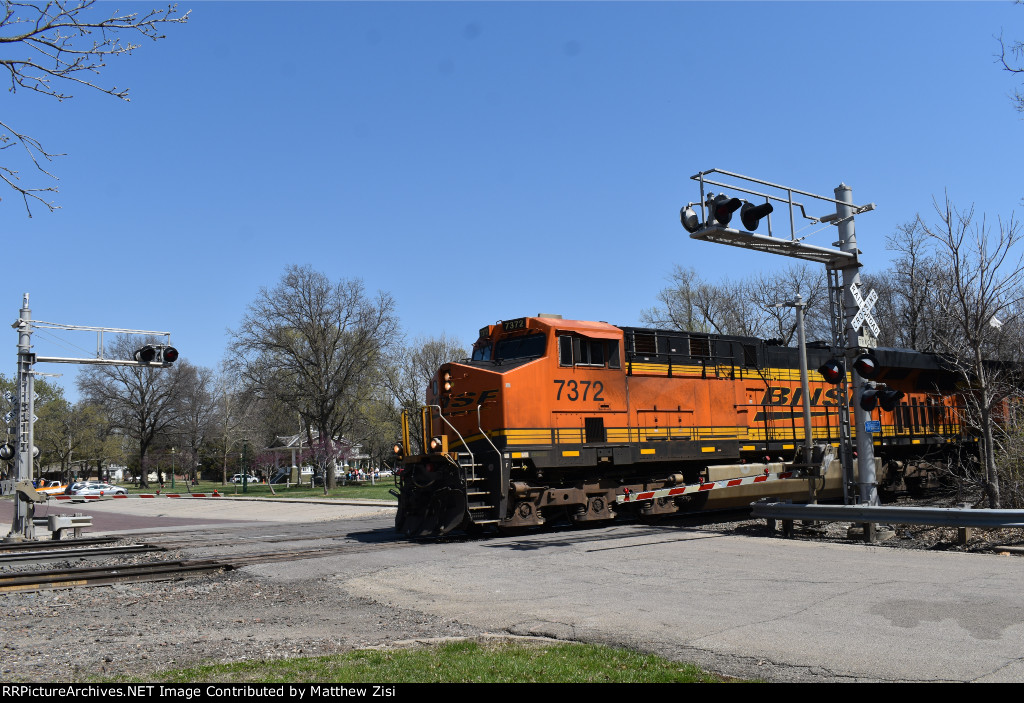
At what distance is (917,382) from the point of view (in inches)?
850

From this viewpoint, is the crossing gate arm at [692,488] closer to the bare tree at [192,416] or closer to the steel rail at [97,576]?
the steel rail at [97,576]

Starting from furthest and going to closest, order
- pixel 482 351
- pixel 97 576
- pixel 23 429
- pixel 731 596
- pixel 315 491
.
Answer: pixel 315 491 → pixel 23 429 → pixel 482 351 → pixel 97 576 → pixel 731 596

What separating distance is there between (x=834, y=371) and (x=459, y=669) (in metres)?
10.5

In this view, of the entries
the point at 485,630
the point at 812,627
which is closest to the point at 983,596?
the point at 812,627

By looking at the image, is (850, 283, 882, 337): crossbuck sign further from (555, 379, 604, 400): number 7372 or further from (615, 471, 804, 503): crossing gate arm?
(555, 379, 604, 400): number 7372

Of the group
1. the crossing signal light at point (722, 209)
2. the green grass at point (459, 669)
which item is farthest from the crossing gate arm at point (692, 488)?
the green grass at point (459, 669)

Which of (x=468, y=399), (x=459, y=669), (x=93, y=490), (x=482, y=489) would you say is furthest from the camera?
(x=93, y=490)

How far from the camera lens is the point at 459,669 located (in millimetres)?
5762

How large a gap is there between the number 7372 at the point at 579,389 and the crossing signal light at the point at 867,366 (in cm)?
496

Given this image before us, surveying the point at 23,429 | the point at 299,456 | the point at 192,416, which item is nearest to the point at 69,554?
the point at 23,429

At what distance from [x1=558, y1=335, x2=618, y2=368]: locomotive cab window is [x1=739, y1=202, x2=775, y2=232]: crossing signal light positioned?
4441 mm

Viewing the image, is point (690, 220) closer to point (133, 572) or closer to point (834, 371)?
point (834, 371)

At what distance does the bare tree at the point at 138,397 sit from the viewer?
2734 inches

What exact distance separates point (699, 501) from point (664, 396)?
8.30 feet
